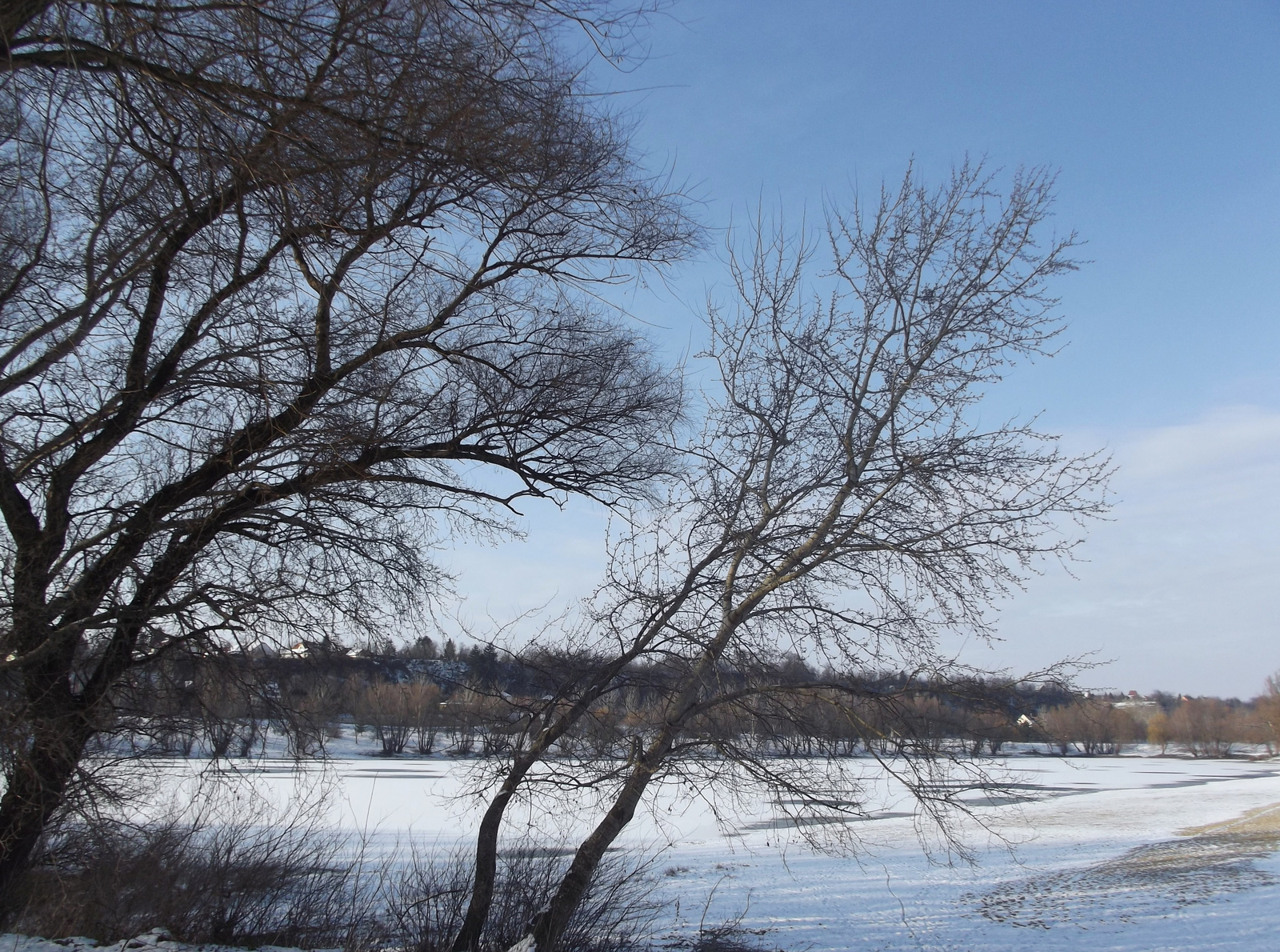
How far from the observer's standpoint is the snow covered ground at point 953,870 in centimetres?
894

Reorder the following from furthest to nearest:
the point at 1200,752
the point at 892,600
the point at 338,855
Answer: the point at 1200,752 → the point at 338,855 → the point at 892,600

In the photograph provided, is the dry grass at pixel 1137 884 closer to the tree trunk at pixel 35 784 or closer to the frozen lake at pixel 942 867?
the frozen lake at pixel 942 867

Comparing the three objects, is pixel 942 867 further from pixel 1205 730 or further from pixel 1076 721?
pixel 1205 730

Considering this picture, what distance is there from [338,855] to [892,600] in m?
12.7

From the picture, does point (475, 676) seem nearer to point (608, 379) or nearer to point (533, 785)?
point (533, 785)

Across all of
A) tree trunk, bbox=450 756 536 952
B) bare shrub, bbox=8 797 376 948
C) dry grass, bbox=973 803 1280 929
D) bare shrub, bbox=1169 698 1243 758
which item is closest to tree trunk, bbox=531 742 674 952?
tree trunk, bbox=450 756 536 952

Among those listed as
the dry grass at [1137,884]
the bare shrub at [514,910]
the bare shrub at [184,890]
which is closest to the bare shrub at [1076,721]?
the bare shrub at [514,910]

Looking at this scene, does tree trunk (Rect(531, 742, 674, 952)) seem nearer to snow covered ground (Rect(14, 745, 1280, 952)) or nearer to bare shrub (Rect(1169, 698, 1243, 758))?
snow covered ground (Rect(14, 745, 1280, 952))

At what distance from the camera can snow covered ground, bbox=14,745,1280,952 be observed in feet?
29.3

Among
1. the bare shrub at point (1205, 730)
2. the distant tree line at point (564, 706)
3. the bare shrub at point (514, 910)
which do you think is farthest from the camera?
the bare shrub at point (1205, 730)

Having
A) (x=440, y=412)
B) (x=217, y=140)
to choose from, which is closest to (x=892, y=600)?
(x=440, y=412)

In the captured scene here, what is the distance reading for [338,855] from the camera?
16.1 m

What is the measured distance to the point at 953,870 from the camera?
1988 centimetres

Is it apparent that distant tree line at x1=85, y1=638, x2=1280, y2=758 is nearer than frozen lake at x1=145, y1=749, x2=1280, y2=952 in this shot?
Yes
